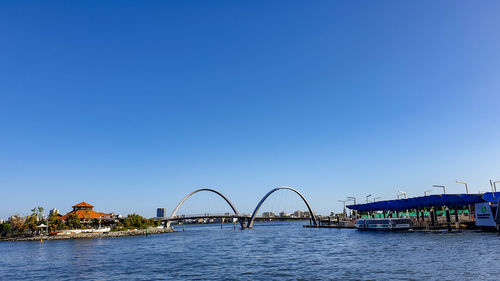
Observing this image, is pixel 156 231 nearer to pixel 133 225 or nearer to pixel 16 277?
pixel 133 225

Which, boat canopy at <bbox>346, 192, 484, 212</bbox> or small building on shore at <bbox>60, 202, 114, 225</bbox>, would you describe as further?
small building on shore at <bbox>60, 202, 114, 225</bbox>

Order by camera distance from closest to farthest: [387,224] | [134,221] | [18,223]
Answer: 1. [387,224]
2. [18,223]
3. [134,221]

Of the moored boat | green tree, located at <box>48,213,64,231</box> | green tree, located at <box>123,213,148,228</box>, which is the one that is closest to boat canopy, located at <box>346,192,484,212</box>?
the moored boat

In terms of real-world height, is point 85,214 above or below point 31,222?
above

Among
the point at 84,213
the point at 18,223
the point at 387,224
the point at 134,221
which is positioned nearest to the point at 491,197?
the point at 387,224

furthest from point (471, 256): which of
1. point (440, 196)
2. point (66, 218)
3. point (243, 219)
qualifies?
point (243, 219)

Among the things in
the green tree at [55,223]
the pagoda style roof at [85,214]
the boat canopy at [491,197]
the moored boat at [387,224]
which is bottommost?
the moored boat at [387,224]

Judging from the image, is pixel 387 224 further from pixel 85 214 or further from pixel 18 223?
pixel 18 223

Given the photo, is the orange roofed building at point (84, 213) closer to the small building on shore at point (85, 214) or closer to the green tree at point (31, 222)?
the small building on shore at point (85, 214)

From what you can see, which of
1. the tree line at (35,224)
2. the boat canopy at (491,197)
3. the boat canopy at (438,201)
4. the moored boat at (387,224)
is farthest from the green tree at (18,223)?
the boat canopy at (491,197)

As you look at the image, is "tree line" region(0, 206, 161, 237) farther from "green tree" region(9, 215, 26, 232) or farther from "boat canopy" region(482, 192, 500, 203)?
"boat canopy" region(482, 192, 500, 203)

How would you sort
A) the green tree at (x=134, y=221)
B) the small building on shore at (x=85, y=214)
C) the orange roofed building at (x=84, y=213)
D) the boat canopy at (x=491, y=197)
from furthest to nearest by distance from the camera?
the green tree at (x=134, y=221) < the orange roofed building at (x=84, y=213) < the small building on shore at (x=85, y=214) < the boat canopy at (x=491, y=197)

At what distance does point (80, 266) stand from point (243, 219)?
13389 cm

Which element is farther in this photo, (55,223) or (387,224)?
(55,223)
